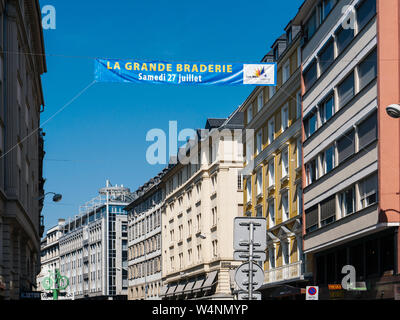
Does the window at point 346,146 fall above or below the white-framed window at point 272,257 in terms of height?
above

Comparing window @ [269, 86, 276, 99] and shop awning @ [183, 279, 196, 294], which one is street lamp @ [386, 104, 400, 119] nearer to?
window @ [269, 86, 276, 99]

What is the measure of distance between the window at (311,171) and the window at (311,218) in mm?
1615

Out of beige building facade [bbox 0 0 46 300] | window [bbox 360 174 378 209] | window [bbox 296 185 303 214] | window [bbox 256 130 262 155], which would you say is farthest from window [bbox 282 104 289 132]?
beige building facade [bbox 0 0 46 300]

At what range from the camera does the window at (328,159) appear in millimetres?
38062

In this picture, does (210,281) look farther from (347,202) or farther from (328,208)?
(347,202)

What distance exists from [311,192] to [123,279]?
323ft

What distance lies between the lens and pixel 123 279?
135625 mm

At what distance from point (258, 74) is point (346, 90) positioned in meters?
10.1

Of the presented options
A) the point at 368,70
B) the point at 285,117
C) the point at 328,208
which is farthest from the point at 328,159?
the point at 285,117

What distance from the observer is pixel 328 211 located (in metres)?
38.1

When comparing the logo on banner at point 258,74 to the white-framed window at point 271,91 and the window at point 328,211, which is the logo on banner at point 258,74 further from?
the white-framed window at point 271,91

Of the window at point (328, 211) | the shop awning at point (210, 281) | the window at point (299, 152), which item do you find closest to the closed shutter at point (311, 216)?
the window at point (328, 211)

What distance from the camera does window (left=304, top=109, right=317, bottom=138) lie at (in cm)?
4140
